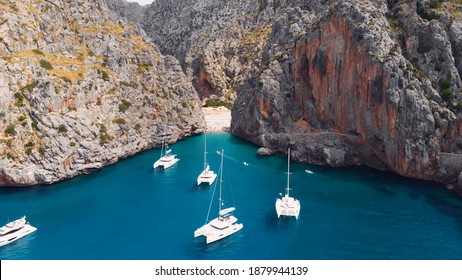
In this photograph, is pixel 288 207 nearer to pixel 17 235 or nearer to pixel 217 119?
pixel 17 235

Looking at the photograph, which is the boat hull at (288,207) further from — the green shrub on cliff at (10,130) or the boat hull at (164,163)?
the green shrub on cliff at (10,130)

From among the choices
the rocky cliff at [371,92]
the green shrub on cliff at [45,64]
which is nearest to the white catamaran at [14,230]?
the green shrub on cliff at [45,64]

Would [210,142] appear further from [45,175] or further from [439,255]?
[439,255]

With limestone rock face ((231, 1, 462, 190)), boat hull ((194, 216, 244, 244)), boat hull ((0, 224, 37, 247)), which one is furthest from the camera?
limestone rock face ((231, 1, 462, 190))

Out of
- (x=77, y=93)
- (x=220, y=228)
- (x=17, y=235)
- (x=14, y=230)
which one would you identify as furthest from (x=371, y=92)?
(x=14, y=230)

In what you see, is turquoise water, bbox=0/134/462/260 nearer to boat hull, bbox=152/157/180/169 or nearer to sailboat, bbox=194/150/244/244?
sailboat, bbox=194/150/244/244

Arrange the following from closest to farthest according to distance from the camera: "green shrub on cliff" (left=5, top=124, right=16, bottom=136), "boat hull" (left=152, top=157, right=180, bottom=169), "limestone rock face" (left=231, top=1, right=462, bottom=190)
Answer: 1. "green shrub on cliff" (left=5, top=124, right=16, bottom=136)
2. "limestone rock face" (left=231, top=1, right=462, bottom=190)
3. "boat hull" (left=152, top=157, right=180, bottom=169)

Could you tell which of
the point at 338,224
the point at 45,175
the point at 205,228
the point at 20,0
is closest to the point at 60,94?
the point at 45,175

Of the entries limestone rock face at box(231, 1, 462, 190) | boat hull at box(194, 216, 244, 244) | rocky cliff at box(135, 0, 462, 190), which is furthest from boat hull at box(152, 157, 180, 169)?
boat hull at box(194, 216, 244, 244)
